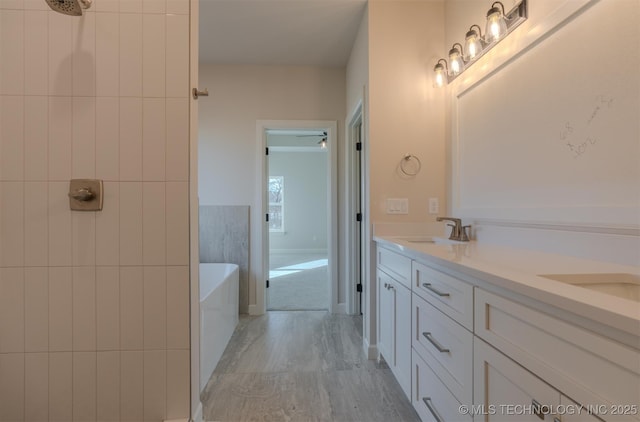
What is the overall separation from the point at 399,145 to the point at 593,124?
112cm

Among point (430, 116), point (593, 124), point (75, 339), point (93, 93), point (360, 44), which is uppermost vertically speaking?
point (360, 44)

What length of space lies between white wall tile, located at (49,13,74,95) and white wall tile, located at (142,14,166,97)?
0.90 feet

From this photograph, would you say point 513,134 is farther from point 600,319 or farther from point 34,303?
point 34,303

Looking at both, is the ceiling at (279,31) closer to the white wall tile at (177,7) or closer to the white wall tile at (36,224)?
the white wall tile at (177,7)

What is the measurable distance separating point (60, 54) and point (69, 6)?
221mm

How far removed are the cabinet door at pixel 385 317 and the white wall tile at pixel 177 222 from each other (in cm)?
119

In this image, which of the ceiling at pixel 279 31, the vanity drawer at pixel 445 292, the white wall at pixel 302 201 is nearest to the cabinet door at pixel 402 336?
the vanity drawer at pixel 445 292

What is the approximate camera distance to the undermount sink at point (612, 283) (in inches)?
33.4

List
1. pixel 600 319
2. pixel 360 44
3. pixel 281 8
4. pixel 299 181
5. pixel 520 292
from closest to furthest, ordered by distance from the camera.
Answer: pixel 600 319 → pixel 520 292 → pixel 281 8 → pixel 360 44 → pixel 299 181

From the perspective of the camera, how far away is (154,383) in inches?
45.8

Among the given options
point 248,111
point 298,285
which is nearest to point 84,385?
point 248,111

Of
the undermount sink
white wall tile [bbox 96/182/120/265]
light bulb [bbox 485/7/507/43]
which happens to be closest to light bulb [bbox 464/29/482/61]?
light bulb [bbox 485/7/507/43]

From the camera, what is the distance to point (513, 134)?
1467 millimetres

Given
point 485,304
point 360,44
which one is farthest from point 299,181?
point 485,304
